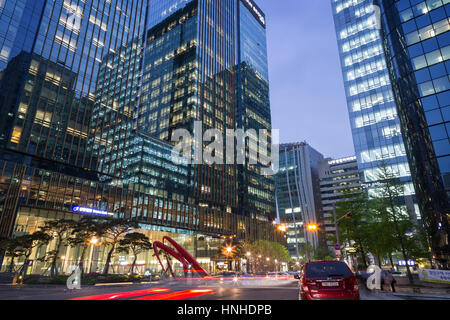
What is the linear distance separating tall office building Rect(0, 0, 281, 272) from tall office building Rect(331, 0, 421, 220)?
4853 centimetres

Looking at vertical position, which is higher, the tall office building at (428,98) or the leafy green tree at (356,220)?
the tall office building at (428,98)

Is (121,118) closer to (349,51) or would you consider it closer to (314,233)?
(349,51)

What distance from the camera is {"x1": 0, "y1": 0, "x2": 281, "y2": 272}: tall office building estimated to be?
51469 millimetres

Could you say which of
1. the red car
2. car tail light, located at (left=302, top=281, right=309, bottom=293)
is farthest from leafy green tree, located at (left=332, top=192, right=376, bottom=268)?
car tail light, located at (left=302, top=281, right=309, bottom=293)

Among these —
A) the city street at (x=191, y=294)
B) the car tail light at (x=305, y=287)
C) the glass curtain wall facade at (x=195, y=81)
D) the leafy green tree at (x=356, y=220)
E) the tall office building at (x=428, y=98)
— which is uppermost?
the glass curtain wall facade at (x=195, y=81)

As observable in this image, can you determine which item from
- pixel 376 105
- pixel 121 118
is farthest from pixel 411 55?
pixel 121 118

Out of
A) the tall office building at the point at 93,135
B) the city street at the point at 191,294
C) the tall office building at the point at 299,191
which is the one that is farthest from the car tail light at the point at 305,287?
the tall office building at the point at 299,191

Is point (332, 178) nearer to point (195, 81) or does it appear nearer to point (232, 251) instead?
point (232, 251)

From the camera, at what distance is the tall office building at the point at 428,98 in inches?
1422

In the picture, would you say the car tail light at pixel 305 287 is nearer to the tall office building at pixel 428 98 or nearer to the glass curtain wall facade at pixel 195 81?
the tall office building at pixel 428 98

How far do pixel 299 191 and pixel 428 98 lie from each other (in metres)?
127

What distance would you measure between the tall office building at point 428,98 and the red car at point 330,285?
34349mm

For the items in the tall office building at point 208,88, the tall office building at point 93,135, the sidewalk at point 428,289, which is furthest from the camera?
the tall office building at point 208,88
